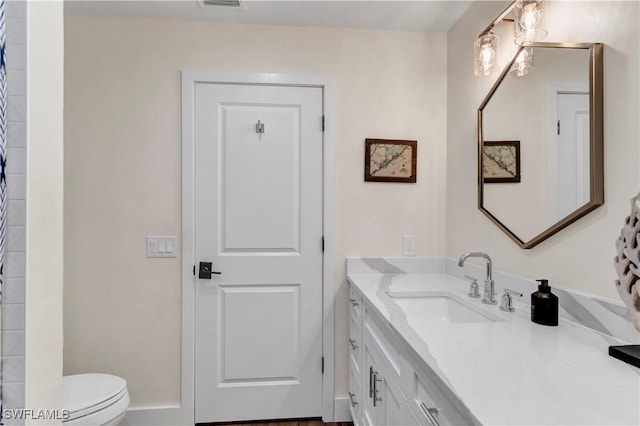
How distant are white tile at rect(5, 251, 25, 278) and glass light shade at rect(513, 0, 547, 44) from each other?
71.3 inches

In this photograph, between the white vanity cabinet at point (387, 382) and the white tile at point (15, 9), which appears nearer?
the white tile at point (15, 9)

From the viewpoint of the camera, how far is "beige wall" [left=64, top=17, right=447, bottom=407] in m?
2.07

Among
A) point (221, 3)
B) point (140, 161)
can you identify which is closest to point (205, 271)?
point (140, 161)

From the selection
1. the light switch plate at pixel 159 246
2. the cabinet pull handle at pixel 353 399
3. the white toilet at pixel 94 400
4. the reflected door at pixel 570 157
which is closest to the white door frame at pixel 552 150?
the reflected door at pixel 570 157

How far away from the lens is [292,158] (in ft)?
7.15

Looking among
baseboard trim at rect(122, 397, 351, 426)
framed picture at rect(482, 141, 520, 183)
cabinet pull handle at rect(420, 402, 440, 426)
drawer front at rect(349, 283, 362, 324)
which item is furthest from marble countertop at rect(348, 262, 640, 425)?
baseboard trim at rect(122, 397, 351, 426)

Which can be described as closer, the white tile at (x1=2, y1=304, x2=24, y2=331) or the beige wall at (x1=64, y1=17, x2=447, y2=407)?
the white tile at (x1=2, y1=304, x2=24, y2=331)

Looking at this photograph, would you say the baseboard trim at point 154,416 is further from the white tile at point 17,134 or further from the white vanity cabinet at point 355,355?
the white tile at point 17,134

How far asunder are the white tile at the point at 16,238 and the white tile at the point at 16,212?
0.04ft

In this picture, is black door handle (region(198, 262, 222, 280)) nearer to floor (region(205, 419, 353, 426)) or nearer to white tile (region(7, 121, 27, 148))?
floor (region(205, 419, 353, 426))

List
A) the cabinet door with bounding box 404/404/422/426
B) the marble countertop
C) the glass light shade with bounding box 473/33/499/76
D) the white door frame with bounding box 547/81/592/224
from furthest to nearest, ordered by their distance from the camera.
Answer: the glass light shade with bounding box 473/33/499/76, the white door frame with bounding box 547/81/592/224, the cabinet door with bounding box 404/404/422/426, the marble countertop

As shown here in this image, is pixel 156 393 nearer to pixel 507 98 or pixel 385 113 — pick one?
pixel 385 113

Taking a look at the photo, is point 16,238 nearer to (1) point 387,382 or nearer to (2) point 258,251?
(1) point 387,382

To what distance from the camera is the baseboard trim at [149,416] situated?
2094mm
